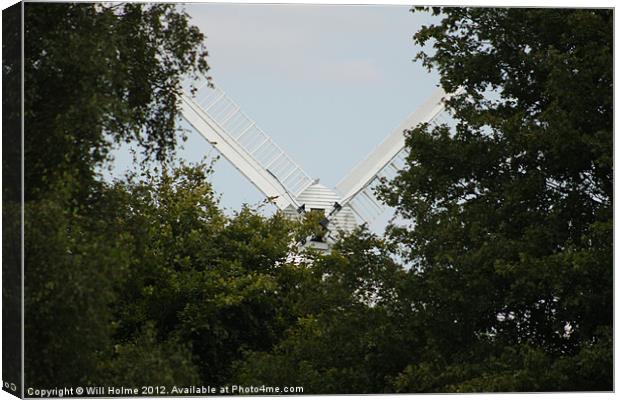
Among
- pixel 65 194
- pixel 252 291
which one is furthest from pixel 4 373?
pixel 252 291

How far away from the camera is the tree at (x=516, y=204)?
45.7 ft

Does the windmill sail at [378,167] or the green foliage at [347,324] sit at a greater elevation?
the windmill sail at [378,167]

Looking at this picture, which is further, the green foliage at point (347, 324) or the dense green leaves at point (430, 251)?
the green foliage at point (347, 324)

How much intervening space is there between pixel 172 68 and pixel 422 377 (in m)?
3.54

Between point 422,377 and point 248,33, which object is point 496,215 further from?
point 248,33

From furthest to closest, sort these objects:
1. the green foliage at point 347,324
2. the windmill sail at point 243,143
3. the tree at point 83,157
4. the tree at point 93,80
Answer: the green foliage at point 347,324, the windmill sail at point 243,143, the tree at point 93,80, the tree at point 83,157

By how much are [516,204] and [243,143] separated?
2620 mm

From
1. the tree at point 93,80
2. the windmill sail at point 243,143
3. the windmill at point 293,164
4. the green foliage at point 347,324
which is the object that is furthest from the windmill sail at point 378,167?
the tree at point 93,80

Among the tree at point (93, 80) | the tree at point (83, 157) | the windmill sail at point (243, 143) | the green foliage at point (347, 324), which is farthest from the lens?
the green foliage at point (347, 324)

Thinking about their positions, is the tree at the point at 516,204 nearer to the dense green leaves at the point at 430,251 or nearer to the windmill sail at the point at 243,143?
the dense green leaves at the point at 430,251

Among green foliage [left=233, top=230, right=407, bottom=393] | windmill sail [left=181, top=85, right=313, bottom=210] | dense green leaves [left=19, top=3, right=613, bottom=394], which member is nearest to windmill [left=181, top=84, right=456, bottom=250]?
windmill sail [left=181, top=85, right=313, bottom=210]

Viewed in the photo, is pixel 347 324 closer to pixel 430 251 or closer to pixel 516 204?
pixel 430 251

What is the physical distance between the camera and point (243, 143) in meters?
13.6

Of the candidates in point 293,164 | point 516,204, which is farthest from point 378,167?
point 516,204
